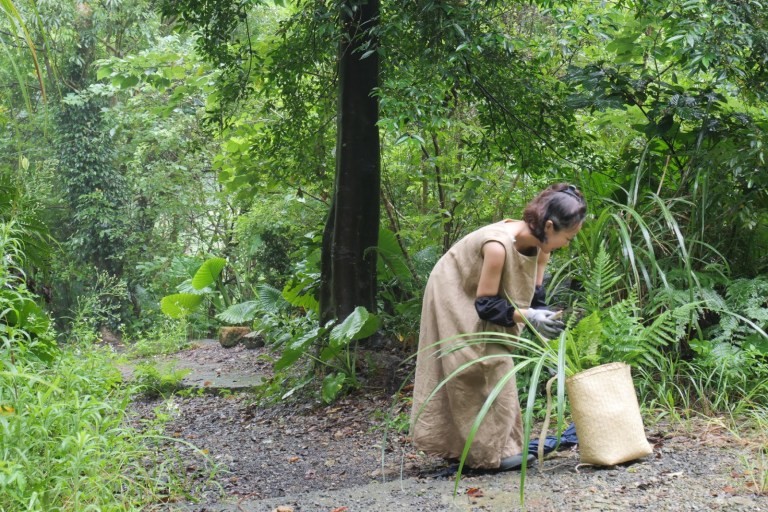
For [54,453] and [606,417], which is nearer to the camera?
[54,453]

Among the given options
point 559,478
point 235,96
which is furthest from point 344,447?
point 235,96

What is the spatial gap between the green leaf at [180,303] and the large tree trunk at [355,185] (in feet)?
19.1

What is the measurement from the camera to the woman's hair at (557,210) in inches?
129

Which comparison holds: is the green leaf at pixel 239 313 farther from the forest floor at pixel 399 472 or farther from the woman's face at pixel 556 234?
the woman's face at pixel 556 234

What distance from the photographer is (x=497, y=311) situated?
3393 mm

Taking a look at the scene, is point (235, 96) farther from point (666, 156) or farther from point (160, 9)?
point (666, 156)

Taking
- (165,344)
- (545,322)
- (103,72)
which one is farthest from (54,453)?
(165,344)

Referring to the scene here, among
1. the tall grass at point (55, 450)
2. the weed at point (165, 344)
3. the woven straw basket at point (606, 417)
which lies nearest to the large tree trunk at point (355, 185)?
the tall grass at point (55, 450)

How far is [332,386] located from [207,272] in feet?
19.9

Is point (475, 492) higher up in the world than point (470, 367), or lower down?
lower down

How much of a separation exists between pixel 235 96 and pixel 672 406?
4.51m

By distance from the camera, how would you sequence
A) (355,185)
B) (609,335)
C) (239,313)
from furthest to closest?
(239,313)
(355,185)
(609,335)

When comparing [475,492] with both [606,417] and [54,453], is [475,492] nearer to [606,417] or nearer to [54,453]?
[606,417]

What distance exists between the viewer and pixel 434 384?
3.74 meters
